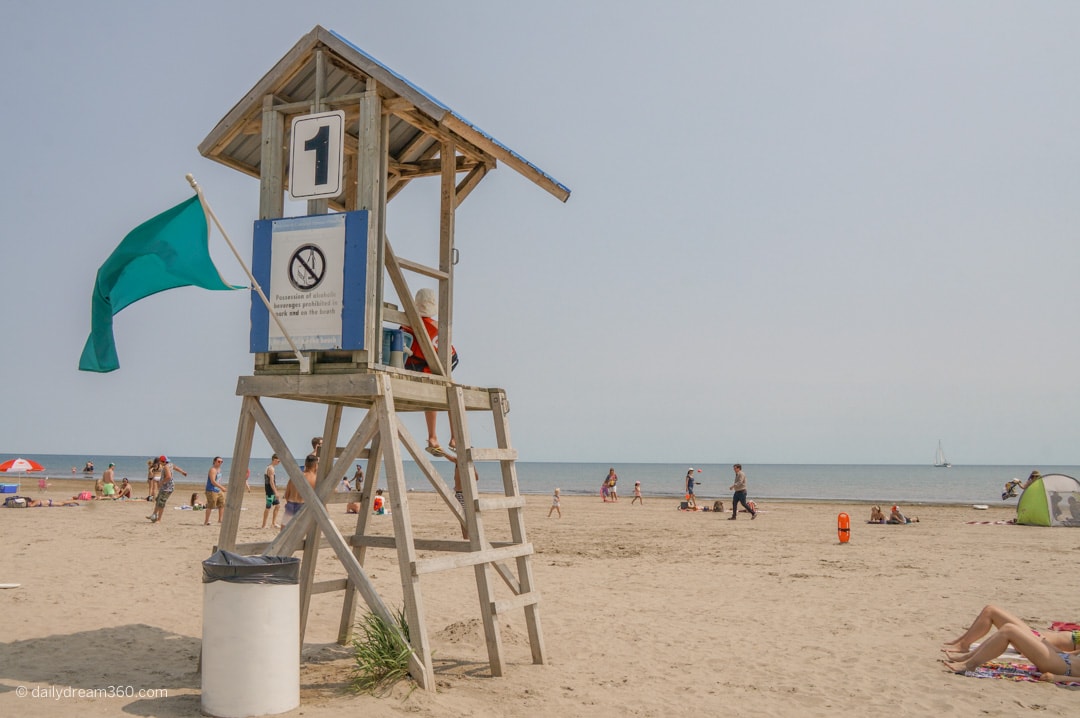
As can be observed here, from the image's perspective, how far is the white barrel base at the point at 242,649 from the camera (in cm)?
538

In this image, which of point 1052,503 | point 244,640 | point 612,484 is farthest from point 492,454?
point 612,484

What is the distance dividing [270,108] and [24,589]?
715 centimetres

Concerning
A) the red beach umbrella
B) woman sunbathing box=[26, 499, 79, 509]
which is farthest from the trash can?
the red beach umbrella

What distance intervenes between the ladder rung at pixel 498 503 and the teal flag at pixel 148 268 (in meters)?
2.67

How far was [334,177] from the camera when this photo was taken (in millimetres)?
6719

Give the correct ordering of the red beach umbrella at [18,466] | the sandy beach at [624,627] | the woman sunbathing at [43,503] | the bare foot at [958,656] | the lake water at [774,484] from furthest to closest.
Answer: the lake water at [774,484], the red beach umbrella at [18,466], the woman sunbathing at [43,503], the bare foot at [958,656], the sandy beach at [624,627]

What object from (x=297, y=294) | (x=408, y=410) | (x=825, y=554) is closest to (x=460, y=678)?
(x=408, y=410)

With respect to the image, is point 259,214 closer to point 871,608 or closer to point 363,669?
point 363,669

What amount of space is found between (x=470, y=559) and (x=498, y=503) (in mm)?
603

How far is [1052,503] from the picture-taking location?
2231 cm

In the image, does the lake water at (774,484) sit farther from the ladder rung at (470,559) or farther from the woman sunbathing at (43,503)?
the ladder rung at (470,559)

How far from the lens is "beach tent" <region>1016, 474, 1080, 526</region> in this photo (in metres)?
22.2

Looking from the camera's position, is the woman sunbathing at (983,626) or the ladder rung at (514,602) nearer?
the ladder rung at (514,602)

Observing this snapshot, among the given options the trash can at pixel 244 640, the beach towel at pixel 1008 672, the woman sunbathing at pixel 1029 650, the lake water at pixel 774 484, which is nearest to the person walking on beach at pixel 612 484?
the lake water at pixel 774 484
